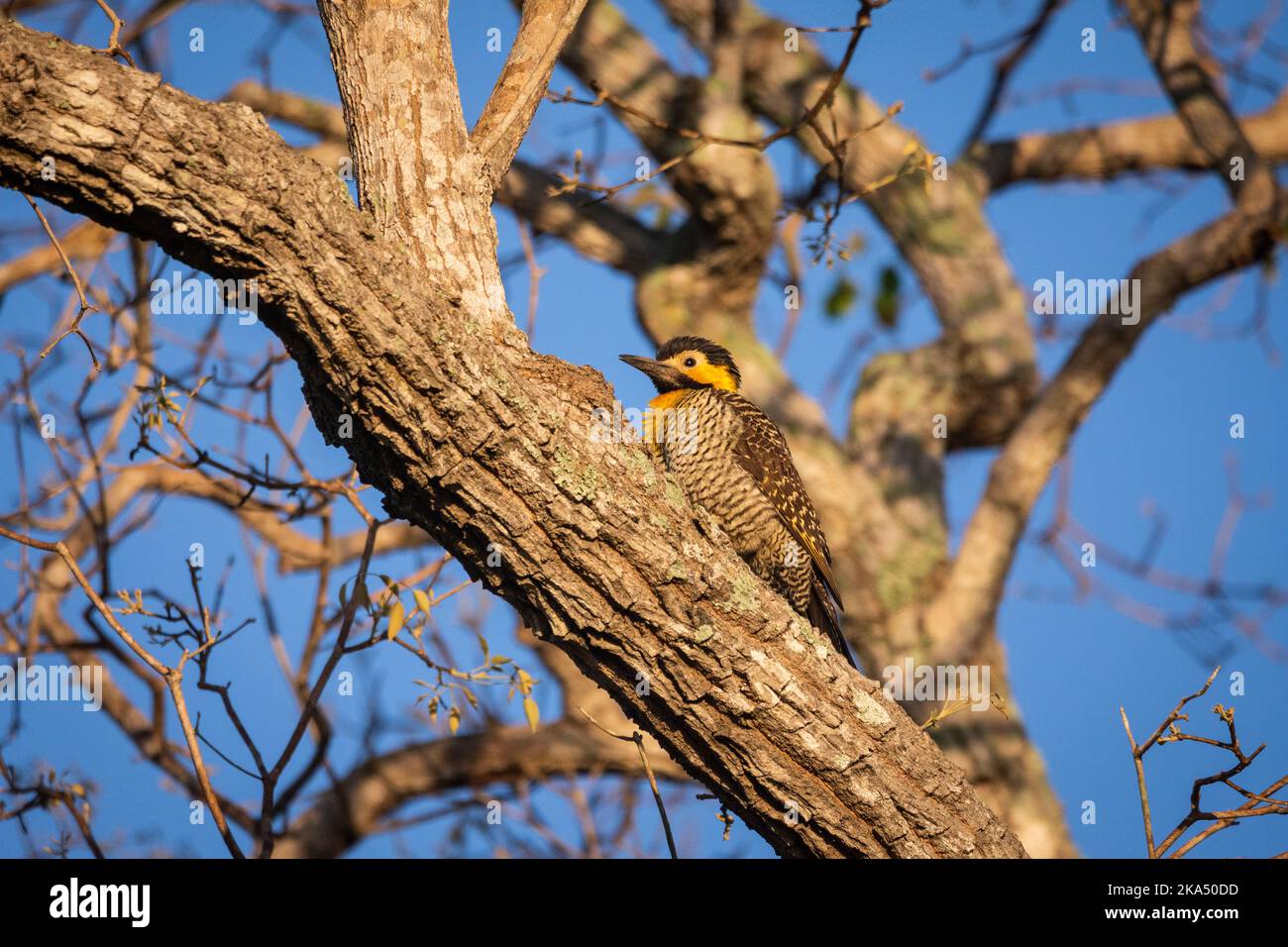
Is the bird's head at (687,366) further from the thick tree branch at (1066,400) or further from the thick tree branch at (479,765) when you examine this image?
the thick tree branch at (479,765)

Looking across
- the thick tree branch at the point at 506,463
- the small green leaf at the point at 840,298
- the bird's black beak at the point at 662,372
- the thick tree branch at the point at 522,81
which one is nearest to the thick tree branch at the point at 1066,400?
the small green leaf at the point at 840,298

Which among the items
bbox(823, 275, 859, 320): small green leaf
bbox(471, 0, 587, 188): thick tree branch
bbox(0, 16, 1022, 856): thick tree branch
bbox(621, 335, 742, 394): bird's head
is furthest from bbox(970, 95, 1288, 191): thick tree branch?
bbox(0, 16, 1022, 856): thick tree branch

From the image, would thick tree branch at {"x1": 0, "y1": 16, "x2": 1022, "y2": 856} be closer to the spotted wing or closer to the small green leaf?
the spotted wing

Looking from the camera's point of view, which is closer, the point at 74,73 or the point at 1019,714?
the point at 74,73

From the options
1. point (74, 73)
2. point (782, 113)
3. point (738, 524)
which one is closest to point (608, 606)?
point (74, 73)

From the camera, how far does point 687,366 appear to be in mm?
6016

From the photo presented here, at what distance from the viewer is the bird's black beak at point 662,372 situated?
5887 millimetres

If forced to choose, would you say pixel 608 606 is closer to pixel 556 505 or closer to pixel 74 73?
pixel 556 505

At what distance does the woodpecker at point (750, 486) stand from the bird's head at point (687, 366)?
33 cm

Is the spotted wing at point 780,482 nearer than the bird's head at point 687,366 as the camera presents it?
Yes

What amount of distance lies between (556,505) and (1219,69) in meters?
8.58

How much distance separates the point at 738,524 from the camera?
5.50m

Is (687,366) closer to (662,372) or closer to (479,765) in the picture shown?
(662,372)

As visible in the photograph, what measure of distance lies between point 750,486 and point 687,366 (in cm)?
86
